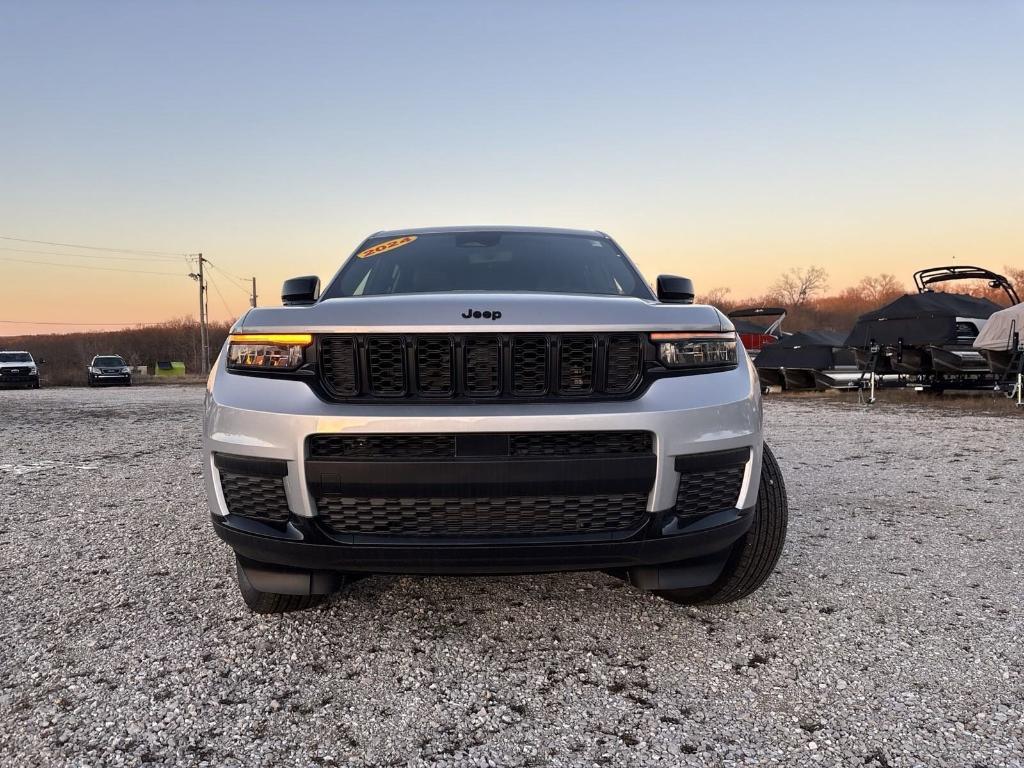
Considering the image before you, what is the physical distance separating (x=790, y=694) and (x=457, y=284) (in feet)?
7.12

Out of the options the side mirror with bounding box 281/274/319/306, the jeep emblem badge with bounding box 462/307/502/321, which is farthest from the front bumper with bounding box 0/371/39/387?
the jeep emblem badge with bounding box 462/307/502/321

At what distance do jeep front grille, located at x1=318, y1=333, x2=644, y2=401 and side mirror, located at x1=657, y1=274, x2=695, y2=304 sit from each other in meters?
1.01

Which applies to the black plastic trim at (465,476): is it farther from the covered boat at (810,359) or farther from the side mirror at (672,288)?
the covered boat at (810,359)

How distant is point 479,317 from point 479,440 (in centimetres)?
38

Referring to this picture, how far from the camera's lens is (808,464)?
6.10 metres

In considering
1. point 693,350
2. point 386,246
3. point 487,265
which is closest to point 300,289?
point 386,246

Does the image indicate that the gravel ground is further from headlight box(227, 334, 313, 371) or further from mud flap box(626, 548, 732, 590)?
headlight box(227, 334, 313, 371)

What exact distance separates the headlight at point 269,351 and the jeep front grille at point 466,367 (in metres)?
0.07

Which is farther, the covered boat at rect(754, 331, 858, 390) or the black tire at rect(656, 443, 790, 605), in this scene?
the covered boat at rect(754, 331, 858, 390)

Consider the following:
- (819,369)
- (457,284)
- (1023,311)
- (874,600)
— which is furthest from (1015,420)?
(457,284)

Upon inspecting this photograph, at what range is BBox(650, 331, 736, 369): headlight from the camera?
209cm

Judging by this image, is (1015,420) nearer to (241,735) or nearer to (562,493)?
(562,493)

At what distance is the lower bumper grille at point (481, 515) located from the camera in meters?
1.95

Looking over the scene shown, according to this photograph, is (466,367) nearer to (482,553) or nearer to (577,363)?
(577,363)
